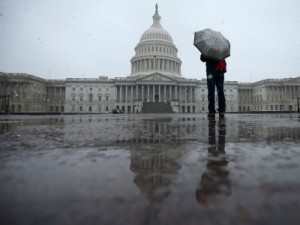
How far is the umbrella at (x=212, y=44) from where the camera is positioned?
241 inches

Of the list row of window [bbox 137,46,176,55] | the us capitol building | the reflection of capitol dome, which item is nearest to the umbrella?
the us capitol building

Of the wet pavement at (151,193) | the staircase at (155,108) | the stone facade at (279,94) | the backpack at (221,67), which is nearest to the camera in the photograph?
the wet pavement at (151,193)

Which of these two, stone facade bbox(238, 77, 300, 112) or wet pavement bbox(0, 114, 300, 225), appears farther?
stone facade bbox(238, 77, 300, 112)

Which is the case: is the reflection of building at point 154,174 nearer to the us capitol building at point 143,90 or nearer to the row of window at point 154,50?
the us capitol building at point 143,90

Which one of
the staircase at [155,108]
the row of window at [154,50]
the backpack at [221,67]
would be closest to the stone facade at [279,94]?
the row of window at [154,50]

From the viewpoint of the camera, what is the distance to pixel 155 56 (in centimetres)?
6028

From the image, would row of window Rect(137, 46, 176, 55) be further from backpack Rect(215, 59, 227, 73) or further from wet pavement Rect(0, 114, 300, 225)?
wet pavement Rect(0, 114, 300, 225)

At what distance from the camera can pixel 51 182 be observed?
586 millimetres

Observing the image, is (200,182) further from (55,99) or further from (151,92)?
(55,99)

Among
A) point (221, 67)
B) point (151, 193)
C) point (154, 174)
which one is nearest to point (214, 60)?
point (221, 67)

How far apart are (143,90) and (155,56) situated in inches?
427

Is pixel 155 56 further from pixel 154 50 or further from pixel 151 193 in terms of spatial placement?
pixel 151 193

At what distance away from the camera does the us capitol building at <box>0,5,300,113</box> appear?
182 ft

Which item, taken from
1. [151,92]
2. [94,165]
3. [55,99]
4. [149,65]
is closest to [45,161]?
[94,165]
